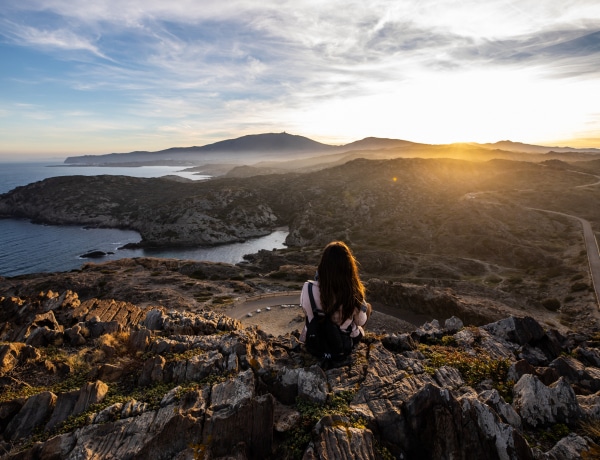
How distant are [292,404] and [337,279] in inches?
179

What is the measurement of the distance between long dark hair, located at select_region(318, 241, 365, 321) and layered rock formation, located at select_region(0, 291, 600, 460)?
316 centimetres

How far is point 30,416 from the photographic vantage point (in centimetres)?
1003

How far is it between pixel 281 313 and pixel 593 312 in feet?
149

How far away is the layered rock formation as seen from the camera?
8.18m

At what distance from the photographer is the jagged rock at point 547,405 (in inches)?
365

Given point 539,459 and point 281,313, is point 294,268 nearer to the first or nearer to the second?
point 281,313

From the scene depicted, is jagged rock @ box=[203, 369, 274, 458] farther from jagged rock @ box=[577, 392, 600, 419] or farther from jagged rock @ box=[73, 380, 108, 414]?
jagged rock @ box=[577, 392, 600, 419]

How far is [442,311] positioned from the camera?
44250 millimetres

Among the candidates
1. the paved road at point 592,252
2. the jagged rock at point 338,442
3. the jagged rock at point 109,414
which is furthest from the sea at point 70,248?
the jagged rock at point 338,442

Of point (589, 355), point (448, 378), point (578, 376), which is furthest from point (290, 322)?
point (578, 376)

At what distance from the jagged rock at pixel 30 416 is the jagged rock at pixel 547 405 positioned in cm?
1526

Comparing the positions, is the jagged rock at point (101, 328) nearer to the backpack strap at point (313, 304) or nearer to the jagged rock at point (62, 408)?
the jagged rock at point (62, 408)

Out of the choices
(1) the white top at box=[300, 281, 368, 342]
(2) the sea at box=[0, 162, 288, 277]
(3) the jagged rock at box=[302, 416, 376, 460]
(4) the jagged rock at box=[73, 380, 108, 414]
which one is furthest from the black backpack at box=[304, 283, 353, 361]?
(2) the sea at box=[0, 162, 288, 277]

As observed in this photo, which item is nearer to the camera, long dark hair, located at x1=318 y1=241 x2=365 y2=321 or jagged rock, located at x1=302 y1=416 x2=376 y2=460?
jagged rock, located at x1=302 y1=416 x2=376 y2=460
